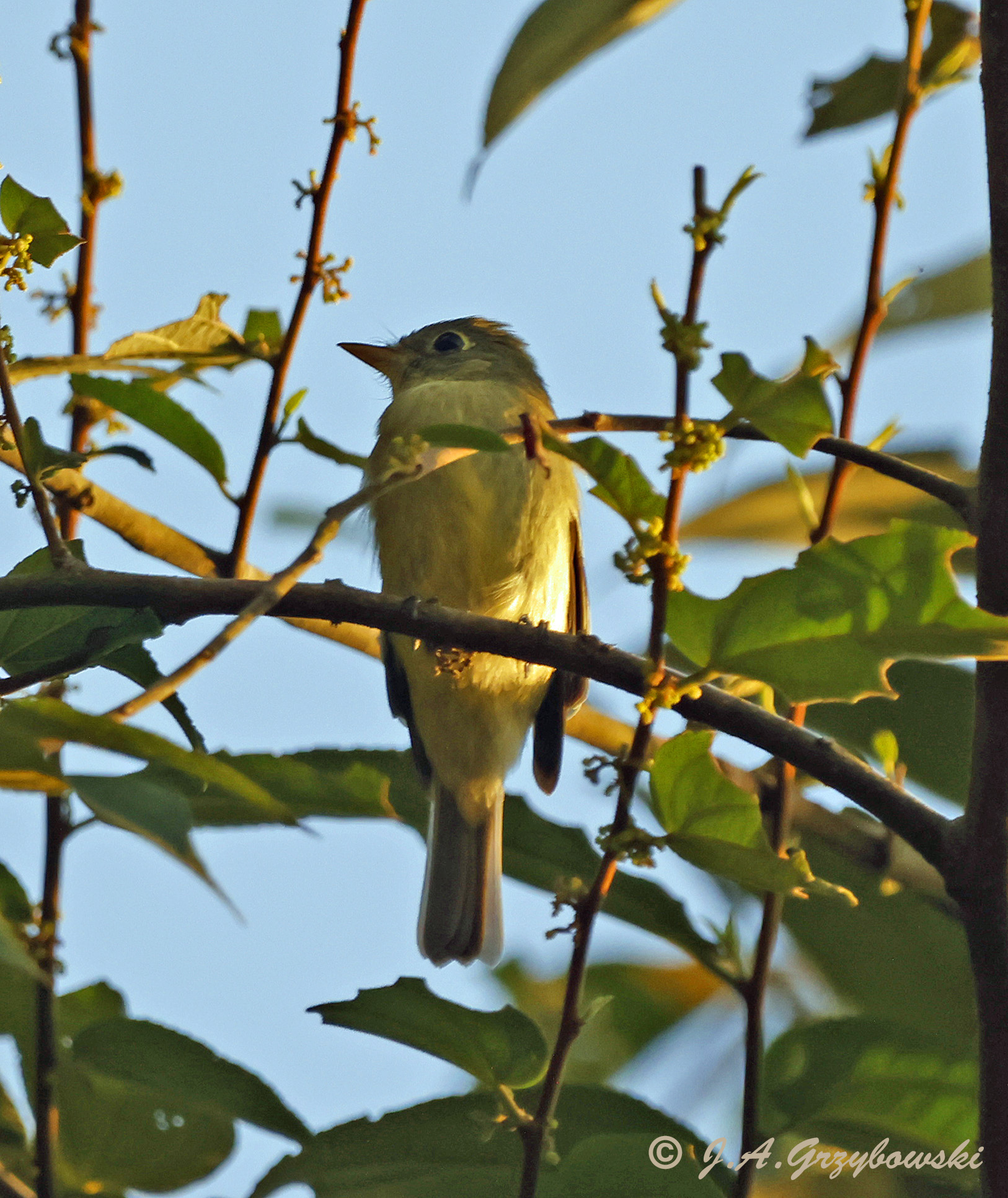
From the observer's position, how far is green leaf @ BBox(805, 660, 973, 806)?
8.45 feet

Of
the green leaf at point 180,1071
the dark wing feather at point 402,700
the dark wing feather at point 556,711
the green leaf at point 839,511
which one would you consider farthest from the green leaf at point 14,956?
the dark wing feather at point 402,700

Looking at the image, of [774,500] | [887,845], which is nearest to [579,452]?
[887,845]

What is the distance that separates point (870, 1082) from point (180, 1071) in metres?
0.89

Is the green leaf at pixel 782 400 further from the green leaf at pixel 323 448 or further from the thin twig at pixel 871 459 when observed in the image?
the green leaf at pixel 323 448

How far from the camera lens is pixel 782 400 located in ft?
4.29

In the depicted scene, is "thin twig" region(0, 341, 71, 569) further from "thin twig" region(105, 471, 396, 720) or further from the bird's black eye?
the bird's black eye

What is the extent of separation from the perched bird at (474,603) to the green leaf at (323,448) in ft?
4.82

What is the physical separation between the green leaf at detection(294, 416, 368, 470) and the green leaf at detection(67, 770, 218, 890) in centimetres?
59

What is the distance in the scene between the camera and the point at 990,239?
4.87 feet

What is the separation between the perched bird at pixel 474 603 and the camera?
3.31m

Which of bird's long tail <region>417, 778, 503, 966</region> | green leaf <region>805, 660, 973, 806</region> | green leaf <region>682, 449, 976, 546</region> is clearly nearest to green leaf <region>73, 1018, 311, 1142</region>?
green leaf <region>805, 660, 973, 806</region>

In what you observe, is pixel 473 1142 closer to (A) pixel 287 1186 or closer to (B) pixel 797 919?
(A) pixel 287 1186

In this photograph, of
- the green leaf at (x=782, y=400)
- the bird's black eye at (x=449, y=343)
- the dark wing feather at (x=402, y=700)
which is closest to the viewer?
the green leaf at (x=782, y=400)

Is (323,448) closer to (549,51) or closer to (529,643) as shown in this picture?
(529,643)
